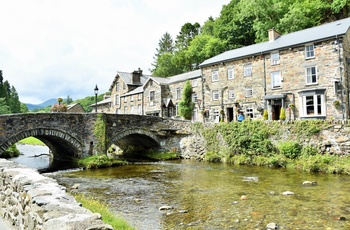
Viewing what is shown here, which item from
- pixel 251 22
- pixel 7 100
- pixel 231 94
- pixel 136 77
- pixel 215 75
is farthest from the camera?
pixel 7 100

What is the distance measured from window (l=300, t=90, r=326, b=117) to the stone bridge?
1087cm

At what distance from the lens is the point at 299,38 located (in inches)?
1098

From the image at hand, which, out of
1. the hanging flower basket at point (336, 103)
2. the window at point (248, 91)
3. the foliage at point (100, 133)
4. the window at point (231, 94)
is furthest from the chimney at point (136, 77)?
the hanging flower basket at point (336, 103)

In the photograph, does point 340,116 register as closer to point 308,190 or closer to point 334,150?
point 334,150

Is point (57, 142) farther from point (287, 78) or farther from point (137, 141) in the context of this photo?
point (287, 78)

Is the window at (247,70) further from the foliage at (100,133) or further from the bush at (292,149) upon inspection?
the foliage at (100,133)

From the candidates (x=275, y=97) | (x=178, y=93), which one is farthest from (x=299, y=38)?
(x=178, y=93)

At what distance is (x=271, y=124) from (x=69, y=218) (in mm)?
20016

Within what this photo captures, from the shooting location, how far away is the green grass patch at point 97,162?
21.2 metres

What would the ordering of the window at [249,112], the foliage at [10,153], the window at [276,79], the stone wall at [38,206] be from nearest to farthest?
the stone wall at [38,206] < the window at [276,79] < the foliage at [10,153] < the window at [249,112]

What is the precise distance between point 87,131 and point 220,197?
14.7 meters

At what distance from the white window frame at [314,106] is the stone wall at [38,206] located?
965 inches

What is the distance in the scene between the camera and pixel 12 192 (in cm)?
598

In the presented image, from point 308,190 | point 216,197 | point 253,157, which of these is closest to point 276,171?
point 253,157
